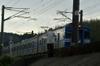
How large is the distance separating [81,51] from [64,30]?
443 inches

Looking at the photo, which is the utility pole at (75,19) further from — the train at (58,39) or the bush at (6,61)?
the bush at (6,61)

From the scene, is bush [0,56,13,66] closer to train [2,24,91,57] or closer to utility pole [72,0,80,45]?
train [2,24,91,57]

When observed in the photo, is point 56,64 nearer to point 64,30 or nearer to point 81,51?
point 81,51

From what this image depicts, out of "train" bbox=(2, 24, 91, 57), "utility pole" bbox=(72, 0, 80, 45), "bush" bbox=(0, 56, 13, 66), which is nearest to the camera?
"utility pole" bbox=(72, 0, 80, 45)

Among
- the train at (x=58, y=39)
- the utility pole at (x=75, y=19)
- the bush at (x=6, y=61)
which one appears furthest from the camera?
the train at (x=58, y=39)

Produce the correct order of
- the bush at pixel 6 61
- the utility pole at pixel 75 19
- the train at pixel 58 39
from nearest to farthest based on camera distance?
the utility pole at pixel 75 19 → the bush at pixel 6 61 → the train at pixel 58 39

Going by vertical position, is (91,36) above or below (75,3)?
below

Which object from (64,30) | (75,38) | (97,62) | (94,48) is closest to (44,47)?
(64,30)

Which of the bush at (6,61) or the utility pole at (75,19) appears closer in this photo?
the utility pole at (75,19)

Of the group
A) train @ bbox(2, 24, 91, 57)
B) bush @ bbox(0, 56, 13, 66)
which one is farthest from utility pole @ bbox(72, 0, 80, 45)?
bush @ bbox(0, 56, 13, 66)

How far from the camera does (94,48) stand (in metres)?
23.6

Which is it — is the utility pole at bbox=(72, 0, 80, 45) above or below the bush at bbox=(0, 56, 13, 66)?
above

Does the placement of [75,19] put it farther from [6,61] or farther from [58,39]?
[58,39]

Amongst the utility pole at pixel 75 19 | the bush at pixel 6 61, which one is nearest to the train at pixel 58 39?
the utility pole at pixel 75 19
